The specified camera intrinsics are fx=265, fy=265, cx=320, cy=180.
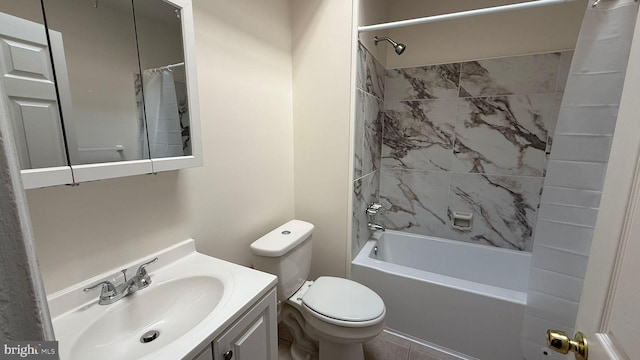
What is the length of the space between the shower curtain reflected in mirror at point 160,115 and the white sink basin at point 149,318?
499 millimetres

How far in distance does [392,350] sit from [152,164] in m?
1.73

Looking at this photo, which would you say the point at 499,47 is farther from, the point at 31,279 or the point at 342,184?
the point at 31,279

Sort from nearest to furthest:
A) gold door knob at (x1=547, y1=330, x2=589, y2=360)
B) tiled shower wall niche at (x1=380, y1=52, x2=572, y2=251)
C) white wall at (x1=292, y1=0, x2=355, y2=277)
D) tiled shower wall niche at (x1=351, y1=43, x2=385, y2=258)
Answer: gold door knob at (x1=547, y1=330, x2=589, y2=360)
white wall at (x1=292, y1=0, x2=355, y2=277)
tiled shower wall niche at (x1=351, y1=43, x2=385, y2=258)
tiled shower wall niche at (x1=380, y1=52, x2=572, y2=251)

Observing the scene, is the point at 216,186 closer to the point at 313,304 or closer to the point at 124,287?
the point at 124,287

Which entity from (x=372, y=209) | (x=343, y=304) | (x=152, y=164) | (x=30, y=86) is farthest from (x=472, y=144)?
(x=30, y=86)

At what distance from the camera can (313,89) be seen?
1.73 metres

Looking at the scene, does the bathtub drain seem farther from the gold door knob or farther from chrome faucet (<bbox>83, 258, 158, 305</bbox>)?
the gold door knob

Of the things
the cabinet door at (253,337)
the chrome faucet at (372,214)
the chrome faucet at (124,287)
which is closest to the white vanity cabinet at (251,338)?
the cabinet door at (253,337)

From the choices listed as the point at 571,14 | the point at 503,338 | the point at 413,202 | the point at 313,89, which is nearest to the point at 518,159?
the point at 413,202

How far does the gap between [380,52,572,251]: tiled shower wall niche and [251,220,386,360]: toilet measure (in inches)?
43.6

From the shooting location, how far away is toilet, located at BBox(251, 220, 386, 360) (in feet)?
4.30

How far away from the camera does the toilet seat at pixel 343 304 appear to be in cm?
130

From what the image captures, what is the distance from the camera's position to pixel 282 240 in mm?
1447

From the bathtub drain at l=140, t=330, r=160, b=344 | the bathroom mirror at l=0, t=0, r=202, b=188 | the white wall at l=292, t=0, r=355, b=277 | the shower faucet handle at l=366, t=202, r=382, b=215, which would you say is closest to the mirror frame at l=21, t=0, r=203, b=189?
the bathroom mirror at l=0, t=0, r=202, b=188
